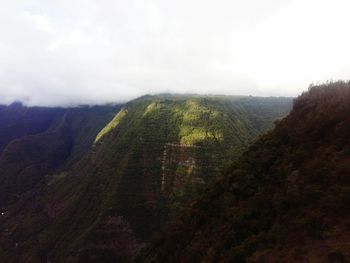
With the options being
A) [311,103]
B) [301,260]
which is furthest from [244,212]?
[311,103]

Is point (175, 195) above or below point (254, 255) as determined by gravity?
below

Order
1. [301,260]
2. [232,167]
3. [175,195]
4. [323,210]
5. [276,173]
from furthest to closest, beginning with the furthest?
[175,195] < [232,167] < [276,173] < [323,210] < [301,260]

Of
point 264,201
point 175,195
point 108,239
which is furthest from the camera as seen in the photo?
point 175,195

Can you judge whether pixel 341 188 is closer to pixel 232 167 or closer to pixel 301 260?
pixel 301 260

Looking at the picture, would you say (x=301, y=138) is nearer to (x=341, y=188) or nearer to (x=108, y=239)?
(x=341, y=188)

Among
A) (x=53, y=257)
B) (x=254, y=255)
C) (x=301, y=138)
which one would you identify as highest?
(x=301, y=138)

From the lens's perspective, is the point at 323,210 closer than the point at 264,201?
Yes
